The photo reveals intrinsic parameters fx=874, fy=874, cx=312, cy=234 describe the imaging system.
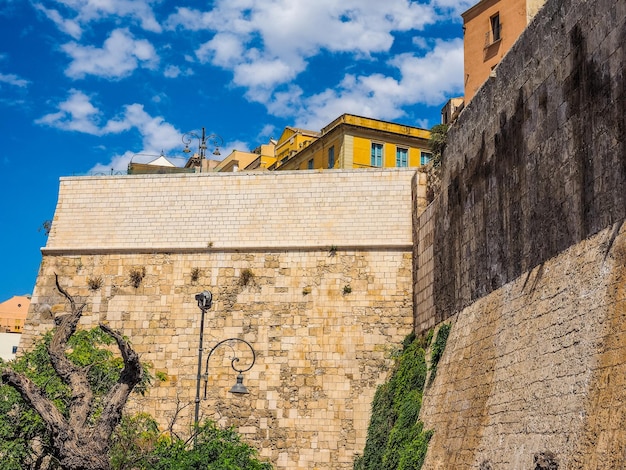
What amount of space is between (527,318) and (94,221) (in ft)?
42.5

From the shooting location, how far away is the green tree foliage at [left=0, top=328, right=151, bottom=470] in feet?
46.9

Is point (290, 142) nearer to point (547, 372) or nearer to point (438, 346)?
point (438, 346)

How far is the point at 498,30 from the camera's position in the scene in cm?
2223

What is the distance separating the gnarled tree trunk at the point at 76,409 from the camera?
9758 millimetres

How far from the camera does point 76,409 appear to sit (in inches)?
402

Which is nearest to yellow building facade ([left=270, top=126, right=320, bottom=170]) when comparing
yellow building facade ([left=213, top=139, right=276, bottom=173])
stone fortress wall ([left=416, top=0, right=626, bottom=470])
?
yellow building facade ([left=213, top=139, right=276, bottom=173])

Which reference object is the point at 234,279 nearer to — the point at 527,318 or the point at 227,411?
the point at 227,411

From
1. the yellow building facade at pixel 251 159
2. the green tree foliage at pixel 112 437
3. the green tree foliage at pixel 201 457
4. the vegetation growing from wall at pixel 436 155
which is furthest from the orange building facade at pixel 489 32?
the yellow building facade at pixel 251 159

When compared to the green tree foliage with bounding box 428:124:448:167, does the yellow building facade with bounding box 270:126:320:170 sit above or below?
above

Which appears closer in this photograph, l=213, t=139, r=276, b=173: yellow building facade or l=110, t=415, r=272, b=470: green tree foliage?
l=110, t=415, r=272, b=470: green tree foliage

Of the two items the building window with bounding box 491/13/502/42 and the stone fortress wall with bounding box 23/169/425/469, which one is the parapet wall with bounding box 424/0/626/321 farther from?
the building window with bounding box 491/13/502/42

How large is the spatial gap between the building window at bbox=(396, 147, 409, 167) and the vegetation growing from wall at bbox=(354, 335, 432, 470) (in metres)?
13.2

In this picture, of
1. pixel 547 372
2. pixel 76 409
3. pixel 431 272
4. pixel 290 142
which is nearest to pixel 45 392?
pixel 76 409

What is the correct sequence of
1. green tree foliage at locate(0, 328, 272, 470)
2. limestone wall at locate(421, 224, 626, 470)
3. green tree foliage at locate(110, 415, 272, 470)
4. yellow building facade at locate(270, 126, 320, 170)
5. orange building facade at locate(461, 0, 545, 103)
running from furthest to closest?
yellow building facade at locate(270, 126, 320, 170), orange building facade at locate(461, 0, 545, 103), green tree foliage at locate(0, 328, 272, 470), green tree foliage at locate(110, 415, 272, 470), limestone wall at locate(421, 224, 626, 470)
